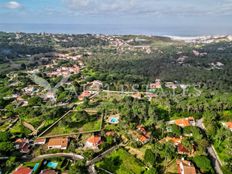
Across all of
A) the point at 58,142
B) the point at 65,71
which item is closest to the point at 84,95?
the point at 58,142

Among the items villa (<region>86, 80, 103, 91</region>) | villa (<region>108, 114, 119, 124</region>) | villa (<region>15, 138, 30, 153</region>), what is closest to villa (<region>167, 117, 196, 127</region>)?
villa (<region>108, 114, 119, 124</region>)

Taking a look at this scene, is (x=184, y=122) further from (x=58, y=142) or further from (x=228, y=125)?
(x=58, y=142)

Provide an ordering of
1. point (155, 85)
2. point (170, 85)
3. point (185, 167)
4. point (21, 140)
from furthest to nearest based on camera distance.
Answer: point (170, 85) < point (155, 85) < point (21, 140) < point (185, 167)

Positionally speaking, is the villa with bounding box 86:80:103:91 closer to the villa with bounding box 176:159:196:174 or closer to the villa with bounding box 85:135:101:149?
the villa with bounding box 85:135:101:149

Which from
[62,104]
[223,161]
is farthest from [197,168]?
Result: [62,104]

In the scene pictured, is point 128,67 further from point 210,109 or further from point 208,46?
point 208,46

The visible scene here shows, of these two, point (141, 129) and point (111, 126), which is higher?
point (141, 129)

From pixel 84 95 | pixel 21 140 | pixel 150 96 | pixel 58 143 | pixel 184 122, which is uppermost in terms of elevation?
pixel 184 122
